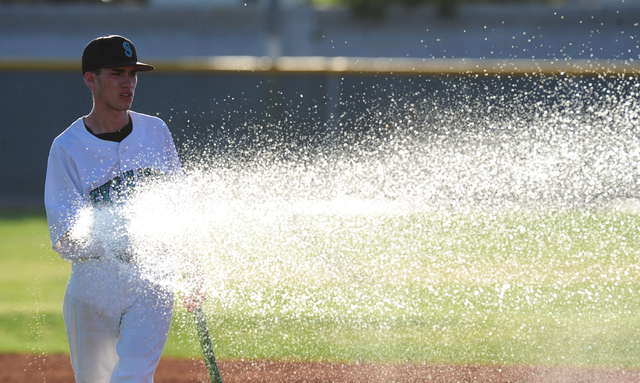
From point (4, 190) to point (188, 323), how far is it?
20.8ft

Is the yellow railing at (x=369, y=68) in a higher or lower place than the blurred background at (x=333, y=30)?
lower

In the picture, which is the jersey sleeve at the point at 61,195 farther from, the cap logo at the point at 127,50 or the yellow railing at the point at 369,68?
the yellow railing at the point at 369,68

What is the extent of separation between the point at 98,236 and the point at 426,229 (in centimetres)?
470

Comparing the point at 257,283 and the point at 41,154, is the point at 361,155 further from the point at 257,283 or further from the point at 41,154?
the point at 41,154

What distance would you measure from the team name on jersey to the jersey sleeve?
0.06 meters

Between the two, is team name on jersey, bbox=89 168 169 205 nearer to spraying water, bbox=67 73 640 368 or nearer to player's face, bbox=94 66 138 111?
spraying water, bbox=67 73 640 368

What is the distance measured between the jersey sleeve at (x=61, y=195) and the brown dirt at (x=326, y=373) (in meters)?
1.86

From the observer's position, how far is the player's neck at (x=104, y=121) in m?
2.93

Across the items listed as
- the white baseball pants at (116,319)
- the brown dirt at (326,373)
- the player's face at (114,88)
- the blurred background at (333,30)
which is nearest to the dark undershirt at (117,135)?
the player's face at (114,88)

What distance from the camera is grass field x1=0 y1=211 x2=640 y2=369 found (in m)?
4.86

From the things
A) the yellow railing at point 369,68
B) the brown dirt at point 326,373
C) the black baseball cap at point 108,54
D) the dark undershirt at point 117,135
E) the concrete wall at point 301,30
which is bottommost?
the brown dirt at point 326,373

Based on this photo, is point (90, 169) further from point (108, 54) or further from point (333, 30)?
point (333, 30)

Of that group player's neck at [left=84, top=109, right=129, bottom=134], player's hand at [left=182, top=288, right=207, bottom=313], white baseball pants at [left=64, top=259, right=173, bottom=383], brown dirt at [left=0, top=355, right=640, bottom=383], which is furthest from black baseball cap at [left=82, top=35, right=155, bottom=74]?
brown dirt at [left=0, top=355, right=640, bottom=383]

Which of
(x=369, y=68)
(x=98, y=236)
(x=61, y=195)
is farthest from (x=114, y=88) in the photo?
(x=369, y=68)
